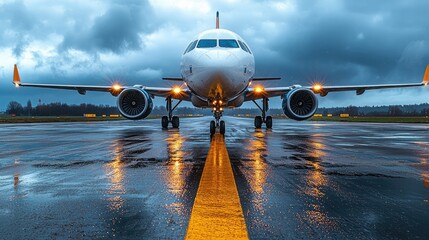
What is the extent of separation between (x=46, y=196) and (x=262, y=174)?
3.12 m

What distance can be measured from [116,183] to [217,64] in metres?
7.12

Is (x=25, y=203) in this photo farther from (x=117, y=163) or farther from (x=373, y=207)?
(x=373, y=207)

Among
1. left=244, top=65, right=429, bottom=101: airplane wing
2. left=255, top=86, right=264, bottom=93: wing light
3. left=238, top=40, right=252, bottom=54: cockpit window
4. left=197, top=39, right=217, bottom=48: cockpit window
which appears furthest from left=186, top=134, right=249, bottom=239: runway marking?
left=244, top=65, right=429, bottom=101: airplane wing

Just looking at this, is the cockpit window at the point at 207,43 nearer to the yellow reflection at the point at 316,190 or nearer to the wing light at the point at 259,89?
the yellow reflection at the point at 316,190

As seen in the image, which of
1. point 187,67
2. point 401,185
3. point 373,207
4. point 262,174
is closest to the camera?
point 373,207

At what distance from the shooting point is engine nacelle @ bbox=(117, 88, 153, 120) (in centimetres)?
1778

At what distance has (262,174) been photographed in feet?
18.0

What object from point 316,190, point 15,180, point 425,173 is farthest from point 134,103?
point 316,190

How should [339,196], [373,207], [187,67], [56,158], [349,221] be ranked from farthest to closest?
[187,67] < [56,158] < [339,196] < [373,207] < [349,221]

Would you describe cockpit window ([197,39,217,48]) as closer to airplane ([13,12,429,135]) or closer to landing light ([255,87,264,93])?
airplane ([13,12,429,135])

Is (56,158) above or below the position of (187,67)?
below

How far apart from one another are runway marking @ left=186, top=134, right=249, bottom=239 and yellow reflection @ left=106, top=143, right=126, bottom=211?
864 millimetres

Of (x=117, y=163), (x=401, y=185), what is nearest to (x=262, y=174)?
(x=401, y=185)

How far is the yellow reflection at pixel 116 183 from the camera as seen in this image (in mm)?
3717
